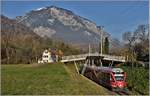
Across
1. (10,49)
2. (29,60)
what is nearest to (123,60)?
(29,60)

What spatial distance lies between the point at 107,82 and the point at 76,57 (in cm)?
5737

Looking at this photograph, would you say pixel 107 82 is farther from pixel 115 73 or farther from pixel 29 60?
pixel 29 60

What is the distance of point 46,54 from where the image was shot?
11838 cm

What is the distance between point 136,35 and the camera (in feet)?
277

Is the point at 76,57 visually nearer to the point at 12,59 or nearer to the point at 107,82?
the point at 12,59

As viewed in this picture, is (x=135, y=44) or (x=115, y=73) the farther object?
(x=135, y=44)

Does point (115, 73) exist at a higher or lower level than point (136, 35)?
lower

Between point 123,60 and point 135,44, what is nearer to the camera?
point 135,44

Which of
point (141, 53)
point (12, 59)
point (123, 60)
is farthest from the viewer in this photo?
point (12, 59)

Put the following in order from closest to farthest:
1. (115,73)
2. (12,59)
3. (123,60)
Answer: (115,73), (123,60), (12,59)

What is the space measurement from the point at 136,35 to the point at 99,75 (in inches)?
1664

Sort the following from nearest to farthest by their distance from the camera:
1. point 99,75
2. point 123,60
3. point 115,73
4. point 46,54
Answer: point 115,73
point 99,75
point 123,60
point 46,54

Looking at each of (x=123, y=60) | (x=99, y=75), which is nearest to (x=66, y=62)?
(x=123, y=60)

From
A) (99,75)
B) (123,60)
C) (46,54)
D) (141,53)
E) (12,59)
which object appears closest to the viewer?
(99,75)
